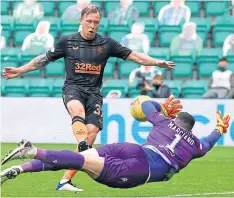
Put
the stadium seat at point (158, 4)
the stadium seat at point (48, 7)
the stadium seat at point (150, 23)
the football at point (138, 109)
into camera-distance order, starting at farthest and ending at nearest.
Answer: the stadium seat at point (48, 7), the stadium seat at point (158, 4), the stadium seat at point (150, 23), the football at point (138, 109)

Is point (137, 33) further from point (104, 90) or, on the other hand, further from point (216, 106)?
point (216, 106)

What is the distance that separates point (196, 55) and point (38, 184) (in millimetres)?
10749

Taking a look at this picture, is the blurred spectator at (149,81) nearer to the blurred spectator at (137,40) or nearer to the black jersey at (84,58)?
the blurred spectator at (137,40)

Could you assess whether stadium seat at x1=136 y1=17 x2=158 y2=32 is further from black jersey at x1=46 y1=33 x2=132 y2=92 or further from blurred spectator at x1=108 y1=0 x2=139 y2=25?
black jersey at x1=46 y1=33 x2=132 y2=92

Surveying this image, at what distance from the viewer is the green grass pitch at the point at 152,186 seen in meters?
10.4

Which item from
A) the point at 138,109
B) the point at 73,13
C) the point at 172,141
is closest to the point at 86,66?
the point at 138,109

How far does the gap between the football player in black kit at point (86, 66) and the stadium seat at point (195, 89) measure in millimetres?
9554

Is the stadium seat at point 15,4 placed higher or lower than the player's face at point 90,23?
lower

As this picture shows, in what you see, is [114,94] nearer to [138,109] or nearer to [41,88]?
[41,88]

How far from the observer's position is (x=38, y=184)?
38.0 ft

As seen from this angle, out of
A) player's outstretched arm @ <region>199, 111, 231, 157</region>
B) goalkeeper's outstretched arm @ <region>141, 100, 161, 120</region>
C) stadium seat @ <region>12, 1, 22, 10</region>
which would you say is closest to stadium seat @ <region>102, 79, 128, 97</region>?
stadium seat @ <region>12, 1, 22, 10</region>

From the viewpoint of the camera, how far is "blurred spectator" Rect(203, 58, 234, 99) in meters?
19.4

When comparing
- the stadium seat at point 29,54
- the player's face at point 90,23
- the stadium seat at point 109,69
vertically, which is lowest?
the stadium seat at point 109,69

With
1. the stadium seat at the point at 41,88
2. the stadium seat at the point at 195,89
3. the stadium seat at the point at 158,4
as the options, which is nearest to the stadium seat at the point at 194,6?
the stadium seat at the point at 158,4
